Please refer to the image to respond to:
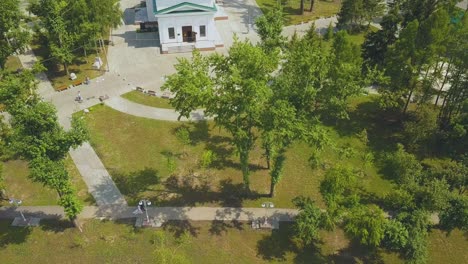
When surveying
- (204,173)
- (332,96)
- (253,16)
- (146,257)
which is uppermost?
(253,16)

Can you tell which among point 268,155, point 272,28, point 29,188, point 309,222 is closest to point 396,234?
point 309,222

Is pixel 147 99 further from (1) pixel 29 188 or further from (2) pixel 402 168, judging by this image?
(2) pixel 402 168

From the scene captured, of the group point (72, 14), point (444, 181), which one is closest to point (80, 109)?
point (72, 14)

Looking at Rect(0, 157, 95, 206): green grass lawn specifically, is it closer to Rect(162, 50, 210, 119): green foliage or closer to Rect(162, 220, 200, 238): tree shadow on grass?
Rect(162, 220, 200, 238): tree shadow on grass

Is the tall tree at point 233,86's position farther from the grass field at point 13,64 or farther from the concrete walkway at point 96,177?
the grass field at point 13,64

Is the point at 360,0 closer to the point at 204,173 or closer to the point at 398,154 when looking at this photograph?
the point at 398,154

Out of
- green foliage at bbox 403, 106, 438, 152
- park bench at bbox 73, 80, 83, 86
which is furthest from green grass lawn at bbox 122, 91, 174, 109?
green foliage at bbox 403, 106, 438, 152
